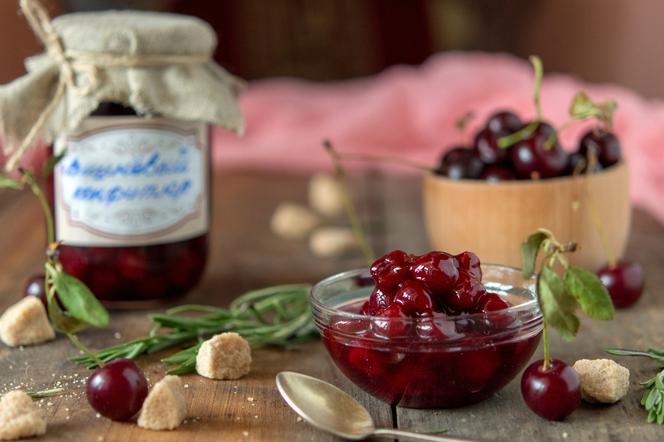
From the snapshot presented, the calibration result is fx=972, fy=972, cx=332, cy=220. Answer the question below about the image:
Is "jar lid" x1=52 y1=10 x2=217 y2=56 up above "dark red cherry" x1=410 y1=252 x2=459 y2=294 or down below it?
above

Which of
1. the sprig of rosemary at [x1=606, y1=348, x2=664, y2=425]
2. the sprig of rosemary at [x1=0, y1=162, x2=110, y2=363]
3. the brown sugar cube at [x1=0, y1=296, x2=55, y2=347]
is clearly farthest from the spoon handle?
the brown sugar cube at [x1=0, y1=296, x2=55, y2=347]

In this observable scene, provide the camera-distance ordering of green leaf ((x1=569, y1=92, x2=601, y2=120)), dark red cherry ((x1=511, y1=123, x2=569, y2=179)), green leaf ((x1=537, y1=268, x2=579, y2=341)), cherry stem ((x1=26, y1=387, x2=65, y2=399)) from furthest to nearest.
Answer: dark red cherry ((x1=511, y1=123, x2=569, y2=179)) → green leaf ((x1=569, y1=92, x2=601, y2=120)) → cherry stem ((x1=26, y1=387, x2=65, y2=399)) → green leaf ((x1=537, y1=268, x2=579, y2=341))

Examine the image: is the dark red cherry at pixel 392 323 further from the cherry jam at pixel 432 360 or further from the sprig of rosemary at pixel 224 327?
the sprig of rosemary at pixel 224 327

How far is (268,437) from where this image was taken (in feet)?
3.23

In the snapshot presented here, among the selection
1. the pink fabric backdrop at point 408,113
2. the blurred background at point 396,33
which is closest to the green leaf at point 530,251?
the pink fabric backdrop at point 408,113

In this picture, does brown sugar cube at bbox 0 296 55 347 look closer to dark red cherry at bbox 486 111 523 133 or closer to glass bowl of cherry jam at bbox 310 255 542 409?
glass bowl of cherry jam at bbox 310 255 542 409

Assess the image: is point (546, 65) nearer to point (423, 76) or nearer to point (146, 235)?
point (423, 76)

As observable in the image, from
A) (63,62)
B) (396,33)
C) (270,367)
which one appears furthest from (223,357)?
Answer: (396,33)

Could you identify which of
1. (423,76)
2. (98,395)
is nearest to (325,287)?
(98,395)

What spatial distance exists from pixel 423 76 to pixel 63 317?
1.88m

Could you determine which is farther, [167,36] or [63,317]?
[167,36]

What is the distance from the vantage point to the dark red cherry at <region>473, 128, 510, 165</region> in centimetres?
147

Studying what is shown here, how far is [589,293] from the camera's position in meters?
0.90

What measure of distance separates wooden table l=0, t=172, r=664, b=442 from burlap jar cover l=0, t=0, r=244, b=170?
0.30 meters
